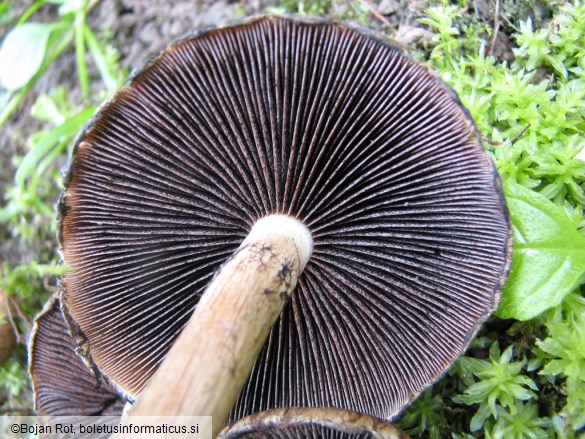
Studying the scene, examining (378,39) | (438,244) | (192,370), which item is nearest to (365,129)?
(378,39)

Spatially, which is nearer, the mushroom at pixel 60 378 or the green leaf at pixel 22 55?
the mushroom at pixel 60 378

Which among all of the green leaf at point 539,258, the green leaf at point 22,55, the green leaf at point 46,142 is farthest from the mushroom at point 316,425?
the green leaf at point 22,55

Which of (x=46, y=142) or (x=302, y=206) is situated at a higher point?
(x=46, y=142)

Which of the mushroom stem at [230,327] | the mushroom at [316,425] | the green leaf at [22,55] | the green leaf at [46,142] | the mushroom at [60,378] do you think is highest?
the green leaf at [22,55]

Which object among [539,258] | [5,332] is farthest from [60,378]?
[539,258]

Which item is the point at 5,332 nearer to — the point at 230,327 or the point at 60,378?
the point at 60,378

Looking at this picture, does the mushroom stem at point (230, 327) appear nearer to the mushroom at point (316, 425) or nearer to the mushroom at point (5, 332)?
the mushroom at point (316, 425)

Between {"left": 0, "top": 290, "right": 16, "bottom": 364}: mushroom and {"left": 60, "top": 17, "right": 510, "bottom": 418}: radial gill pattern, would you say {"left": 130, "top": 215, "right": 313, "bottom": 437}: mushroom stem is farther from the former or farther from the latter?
{"left": 0, "top": 290, "right": 16, "bottom": 364}: mushroom
